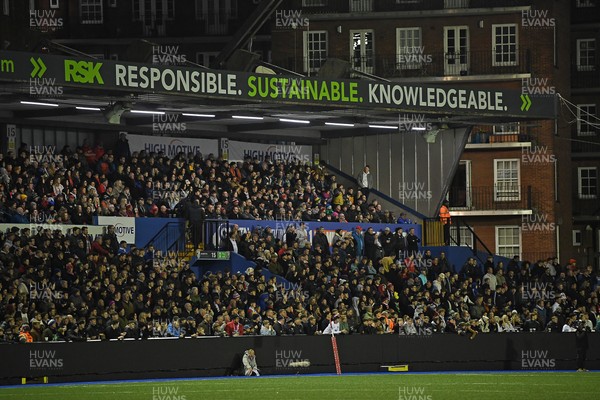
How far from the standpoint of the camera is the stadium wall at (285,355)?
1169 inches

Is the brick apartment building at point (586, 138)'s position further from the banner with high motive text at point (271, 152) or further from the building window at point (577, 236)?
the banner with high motive text at point (271, 152)

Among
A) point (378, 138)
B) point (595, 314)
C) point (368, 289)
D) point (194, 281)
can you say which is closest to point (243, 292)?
point (194, 281)

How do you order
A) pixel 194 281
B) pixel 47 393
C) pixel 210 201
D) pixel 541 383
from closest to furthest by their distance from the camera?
pixel 47 393
pixel 541 383
pixel 194 281
pixel 210 201

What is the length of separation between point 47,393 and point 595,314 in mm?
17445

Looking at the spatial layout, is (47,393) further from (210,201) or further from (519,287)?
(519,287)

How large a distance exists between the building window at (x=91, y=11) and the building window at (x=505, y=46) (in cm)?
2169

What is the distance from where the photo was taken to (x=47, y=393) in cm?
2700

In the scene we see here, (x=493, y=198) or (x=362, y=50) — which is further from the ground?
(x=362, y=50)

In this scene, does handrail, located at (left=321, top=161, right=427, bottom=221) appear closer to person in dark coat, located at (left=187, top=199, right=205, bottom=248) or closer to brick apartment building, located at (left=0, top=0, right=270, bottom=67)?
person in dark coat, located at (left=187, top=199, right=205, bottom=248)
